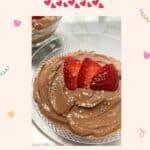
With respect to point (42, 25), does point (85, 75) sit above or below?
below

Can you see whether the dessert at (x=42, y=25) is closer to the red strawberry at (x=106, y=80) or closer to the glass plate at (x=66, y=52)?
the glass plate at (x=66, y=52)

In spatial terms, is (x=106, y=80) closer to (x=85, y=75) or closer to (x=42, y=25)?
(x=85, y=75)

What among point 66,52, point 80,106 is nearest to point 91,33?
point 66,52

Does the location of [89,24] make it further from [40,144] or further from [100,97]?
[40,144]

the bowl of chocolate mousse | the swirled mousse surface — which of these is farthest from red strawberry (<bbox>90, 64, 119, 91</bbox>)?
the bowl of chocolate mousse

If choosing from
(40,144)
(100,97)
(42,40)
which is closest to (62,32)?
(42,40)

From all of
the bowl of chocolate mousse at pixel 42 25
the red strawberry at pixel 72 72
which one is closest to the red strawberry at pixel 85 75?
the red strawberry at pixel 72 72
